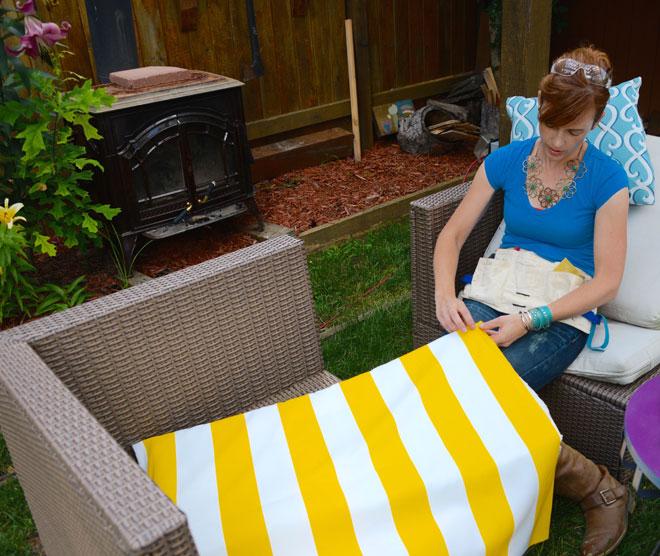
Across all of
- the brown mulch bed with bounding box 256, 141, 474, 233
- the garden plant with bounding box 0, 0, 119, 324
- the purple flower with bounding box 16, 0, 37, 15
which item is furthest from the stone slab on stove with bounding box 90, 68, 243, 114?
the brown mulch bed with bounding box 256, 141, 474, 233

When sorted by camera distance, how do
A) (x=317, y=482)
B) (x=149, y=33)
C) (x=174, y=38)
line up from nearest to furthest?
(x=317, y=482)
(x=149, y=33)
(x=174, y=38)

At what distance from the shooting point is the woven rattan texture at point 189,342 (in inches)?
60.6

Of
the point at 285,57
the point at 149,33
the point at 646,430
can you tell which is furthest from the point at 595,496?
the point at 285,57

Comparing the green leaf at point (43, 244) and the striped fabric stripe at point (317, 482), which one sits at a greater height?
the striped fabric stripe at point (317, 482)

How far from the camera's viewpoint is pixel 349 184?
4.61 meters

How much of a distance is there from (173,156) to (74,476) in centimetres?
267

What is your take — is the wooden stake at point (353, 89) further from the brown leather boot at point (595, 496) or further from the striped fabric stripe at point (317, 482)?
the striped fabric stripe at point (317, 482)

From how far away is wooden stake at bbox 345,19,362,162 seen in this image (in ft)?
15.5

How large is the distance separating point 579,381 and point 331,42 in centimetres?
358

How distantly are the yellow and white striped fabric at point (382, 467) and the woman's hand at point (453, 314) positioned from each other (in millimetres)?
161

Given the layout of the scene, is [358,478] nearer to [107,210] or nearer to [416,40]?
[107,210]

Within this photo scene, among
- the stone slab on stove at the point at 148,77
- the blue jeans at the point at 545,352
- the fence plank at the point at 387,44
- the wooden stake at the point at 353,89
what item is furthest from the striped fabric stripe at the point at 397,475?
the fence plank at the point at 387,44

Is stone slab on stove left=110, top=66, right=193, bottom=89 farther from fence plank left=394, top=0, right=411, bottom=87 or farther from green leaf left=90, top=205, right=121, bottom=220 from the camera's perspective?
fence plank left=394, top=0, right=411, bottom=87

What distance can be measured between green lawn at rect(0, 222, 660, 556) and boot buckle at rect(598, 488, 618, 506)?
0.49 ft
